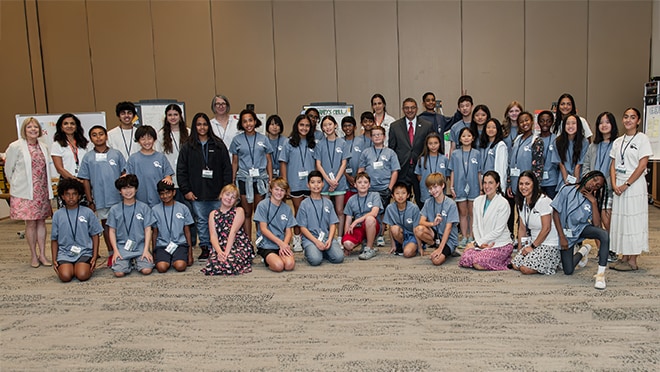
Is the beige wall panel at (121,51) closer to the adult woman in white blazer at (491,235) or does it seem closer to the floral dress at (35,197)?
the floral dress at (35,197)

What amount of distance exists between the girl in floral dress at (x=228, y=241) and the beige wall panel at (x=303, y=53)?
4.83m

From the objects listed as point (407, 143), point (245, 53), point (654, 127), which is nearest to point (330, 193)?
point (407, 143)

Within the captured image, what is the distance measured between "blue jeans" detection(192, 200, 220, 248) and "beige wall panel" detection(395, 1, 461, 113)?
5086 millimetres

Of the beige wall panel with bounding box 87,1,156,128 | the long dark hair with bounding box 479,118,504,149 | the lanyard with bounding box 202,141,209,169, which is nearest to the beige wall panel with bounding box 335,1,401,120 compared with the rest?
the beige wall panel with bounding box 87,1,156,128

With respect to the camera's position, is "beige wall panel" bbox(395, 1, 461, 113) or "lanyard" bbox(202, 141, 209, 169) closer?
"lanyard" bbox(202, 141, 209, 169)

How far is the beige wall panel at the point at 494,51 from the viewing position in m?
8.73

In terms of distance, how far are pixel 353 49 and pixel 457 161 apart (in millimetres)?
4483

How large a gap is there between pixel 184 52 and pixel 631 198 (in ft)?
24.5

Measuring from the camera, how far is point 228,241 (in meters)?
4.39

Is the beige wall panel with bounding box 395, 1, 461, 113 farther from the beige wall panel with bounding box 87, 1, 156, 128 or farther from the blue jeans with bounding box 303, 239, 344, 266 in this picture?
the blue jeans with bounding box 303, 239, 344, 266

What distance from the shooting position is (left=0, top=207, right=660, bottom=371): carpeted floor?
104 inches

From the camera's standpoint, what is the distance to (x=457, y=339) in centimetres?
284

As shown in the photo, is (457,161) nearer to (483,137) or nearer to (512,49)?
(483,137)

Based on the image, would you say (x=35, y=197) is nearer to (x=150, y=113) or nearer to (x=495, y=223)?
(x=150, y=113)
